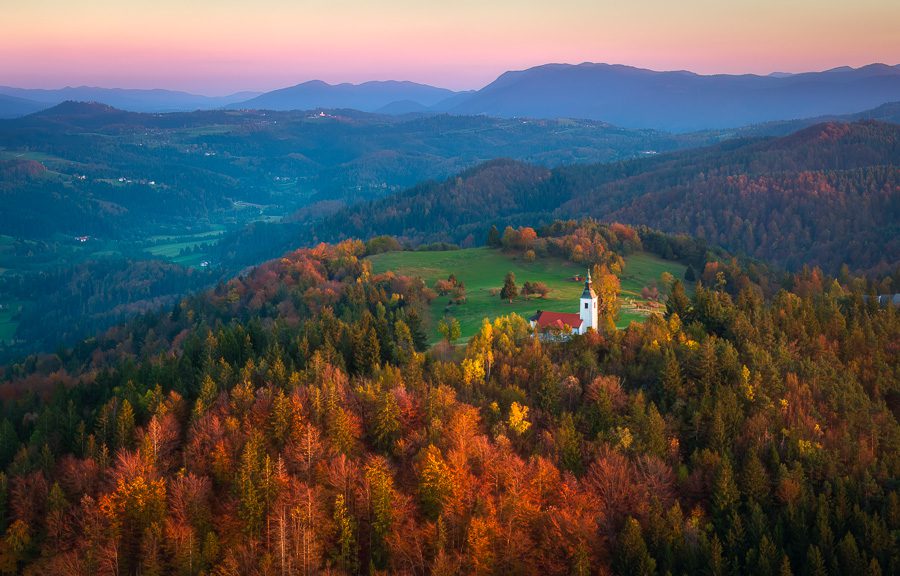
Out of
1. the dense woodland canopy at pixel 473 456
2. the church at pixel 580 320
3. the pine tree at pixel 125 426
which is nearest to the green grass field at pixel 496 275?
the church at pixel 580 320

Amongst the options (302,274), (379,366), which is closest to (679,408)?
(379,366)

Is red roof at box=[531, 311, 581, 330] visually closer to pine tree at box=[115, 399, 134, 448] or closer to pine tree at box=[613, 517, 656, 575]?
pine tree at box=[613, 517, 656, 575]

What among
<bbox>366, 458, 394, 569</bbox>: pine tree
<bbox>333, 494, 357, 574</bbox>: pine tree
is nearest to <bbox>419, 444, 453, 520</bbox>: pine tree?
<bbox>366, 458, 394, 569</bbox>: pine tree

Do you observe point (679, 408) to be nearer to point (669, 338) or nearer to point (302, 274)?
point (669, 338)

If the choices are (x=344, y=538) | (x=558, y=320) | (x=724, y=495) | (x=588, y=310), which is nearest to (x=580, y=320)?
(x=588, y=310)

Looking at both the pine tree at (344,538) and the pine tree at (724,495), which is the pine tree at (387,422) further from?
the pine tree at (724,495)

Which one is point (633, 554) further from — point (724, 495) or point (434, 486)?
point (434, 486)
